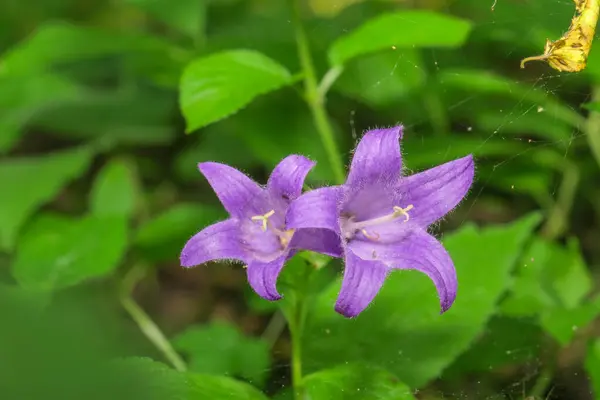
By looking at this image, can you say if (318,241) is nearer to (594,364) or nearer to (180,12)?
(594,364)

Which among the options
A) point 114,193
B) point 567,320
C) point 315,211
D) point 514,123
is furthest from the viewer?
point 114,193

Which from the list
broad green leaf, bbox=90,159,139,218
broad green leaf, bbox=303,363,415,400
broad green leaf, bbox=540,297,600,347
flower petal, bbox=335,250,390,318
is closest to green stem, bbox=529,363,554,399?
broad green leaf, bbox=540,297,600,347

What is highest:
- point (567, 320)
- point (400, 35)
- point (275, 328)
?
point (400, 35)

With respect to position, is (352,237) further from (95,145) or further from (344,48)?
(95,145)

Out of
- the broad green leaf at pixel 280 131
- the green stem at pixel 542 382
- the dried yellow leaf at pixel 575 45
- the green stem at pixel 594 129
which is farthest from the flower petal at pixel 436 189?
the green stem at pixel 594 129

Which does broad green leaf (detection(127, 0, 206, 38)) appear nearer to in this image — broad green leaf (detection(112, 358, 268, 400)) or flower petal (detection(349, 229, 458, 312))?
flower petal (detection(349, 229, 458, 312))

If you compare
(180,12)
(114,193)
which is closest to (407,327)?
(114,193)

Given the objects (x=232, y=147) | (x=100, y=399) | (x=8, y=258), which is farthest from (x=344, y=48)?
(x=100, y=399)

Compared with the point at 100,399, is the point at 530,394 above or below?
below
